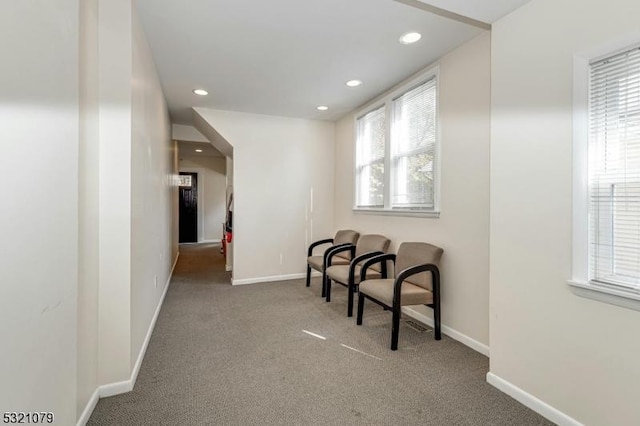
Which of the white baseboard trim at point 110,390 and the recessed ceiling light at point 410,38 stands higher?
the recessed ceiling light at point 410,38

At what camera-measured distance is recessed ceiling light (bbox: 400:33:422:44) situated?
2506 millimetres

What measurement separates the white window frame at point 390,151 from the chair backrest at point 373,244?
0.33m

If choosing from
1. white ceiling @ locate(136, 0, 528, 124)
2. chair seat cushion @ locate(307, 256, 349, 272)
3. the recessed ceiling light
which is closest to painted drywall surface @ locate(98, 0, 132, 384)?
white ceiling @ locate(136, 0, 528, 124)

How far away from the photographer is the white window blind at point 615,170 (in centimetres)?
141

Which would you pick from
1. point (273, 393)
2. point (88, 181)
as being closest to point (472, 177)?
point (273, 393)

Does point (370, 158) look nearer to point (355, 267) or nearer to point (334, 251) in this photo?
point (334, 251)

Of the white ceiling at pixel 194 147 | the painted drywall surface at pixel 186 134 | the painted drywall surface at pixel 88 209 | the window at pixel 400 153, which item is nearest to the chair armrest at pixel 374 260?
the window at pixel 400 153

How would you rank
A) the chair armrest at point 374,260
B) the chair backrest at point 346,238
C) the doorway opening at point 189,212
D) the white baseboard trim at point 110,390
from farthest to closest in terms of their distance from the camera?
the doorway opening at point 189,212
the chair backrest at point 346,238
the chair armrest at point 374,260
the white baseboard trim at point 110,390

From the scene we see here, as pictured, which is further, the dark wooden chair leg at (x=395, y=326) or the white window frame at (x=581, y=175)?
the dark wooden chair leg at (x=395, y=326)

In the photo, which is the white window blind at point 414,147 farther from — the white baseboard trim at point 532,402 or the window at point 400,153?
the white baseboard trim at point 532,402

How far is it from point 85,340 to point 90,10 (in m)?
1.88

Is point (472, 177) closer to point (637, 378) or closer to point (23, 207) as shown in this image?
point (637, 378)

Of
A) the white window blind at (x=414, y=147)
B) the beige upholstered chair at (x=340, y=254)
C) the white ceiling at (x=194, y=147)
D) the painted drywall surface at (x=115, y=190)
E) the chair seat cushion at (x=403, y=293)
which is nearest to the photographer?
the painted drywall surface at (x=115, y=190)

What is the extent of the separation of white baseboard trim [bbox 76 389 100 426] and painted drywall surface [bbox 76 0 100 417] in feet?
0.09
